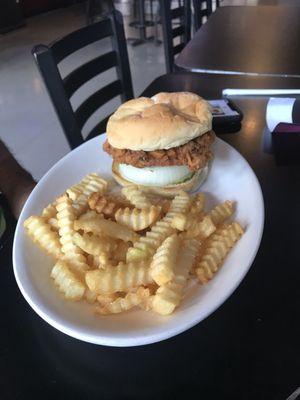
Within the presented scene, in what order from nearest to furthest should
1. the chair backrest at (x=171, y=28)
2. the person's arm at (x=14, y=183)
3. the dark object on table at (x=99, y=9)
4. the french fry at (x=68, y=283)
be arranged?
the french fry at (x=68, y=283)
the person's arm at (x=14, y=183)
the chair backrest at (x=171, y=28)
the dark object on table at (x=99, y=9)

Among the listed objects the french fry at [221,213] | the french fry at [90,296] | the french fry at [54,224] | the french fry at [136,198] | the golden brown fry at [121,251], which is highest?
the french fry at [136,198]

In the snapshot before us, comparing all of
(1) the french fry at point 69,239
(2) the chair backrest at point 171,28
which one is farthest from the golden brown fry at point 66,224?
(2) the chair backrest at point 171,28

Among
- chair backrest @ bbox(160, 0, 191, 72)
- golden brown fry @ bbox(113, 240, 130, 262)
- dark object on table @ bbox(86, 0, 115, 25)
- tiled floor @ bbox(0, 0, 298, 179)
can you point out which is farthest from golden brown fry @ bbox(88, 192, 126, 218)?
dark object on table @ bbox(86, 0, 115, 25)

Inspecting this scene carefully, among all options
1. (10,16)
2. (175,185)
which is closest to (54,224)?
(175,185)

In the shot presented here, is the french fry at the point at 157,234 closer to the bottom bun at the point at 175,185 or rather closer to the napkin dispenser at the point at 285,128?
the bottom bun at the point at 175,185

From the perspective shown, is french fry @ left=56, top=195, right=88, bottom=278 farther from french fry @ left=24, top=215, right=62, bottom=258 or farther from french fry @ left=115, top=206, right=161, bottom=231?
french fry @ left=115, top=206, right=161, bottom=231
